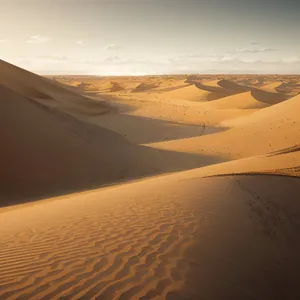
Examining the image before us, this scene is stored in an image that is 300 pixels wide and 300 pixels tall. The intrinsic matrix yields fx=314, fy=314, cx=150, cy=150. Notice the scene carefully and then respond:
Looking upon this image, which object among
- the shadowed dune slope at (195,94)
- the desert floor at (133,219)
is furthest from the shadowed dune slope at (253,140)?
the shadowed dune slope at (195,94)

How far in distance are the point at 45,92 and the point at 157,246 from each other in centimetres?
2782

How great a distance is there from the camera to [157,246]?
4277 mm

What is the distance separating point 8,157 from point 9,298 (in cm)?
813

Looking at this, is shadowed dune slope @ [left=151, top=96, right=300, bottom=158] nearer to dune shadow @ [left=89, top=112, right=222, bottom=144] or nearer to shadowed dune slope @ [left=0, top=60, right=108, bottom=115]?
dune shadow @ [left=89, top=112, right=222, bottom=144]

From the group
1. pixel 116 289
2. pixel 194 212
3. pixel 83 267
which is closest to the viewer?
pixel 116 289

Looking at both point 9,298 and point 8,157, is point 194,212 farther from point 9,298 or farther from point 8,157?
point 8,157

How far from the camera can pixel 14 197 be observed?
9.09m

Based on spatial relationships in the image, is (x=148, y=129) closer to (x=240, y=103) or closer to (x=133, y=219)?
(x=133, y=219)

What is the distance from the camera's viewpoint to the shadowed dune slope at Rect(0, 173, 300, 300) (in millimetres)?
3371

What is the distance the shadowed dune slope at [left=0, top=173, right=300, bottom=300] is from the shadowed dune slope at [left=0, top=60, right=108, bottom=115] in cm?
2143

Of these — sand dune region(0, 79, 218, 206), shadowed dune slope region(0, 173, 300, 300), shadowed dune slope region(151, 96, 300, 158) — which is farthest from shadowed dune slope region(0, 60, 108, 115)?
shadowed dune slope region(0, 173, 300, 300)

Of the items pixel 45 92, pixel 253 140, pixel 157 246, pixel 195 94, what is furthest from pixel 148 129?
pixel 195 94

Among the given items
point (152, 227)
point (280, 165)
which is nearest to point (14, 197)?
point (152, 227)

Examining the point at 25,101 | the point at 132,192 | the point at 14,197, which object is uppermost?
the point at 25,101
